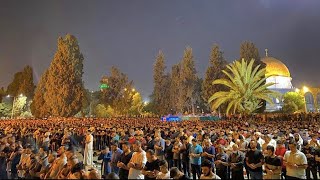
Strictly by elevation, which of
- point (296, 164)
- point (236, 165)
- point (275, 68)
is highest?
point (275, 68)

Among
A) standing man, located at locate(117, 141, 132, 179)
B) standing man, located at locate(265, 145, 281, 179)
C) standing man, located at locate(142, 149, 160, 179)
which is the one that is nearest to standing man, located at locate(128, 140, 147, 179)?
standing man, located at locate(142, 149, 160, 179)

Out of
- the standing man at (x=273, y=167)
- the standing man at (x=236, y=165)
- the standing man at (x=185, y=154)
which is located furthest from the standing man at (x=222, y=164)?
the standing man at (x=185, y=154)

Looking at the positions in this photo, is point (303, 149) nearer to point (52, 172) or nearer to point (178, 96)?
point (52, 172)

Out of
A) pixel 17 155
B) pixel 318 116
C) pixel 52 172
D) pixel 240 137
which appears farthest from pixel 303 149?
pixel 318 116

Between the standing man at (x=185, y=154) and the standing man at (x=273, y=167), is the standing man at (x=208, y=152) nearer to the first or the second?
the standing man at (x=185, y=154)

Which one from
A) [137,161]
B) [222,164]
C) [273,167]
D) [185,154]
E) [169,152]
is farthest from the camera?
[169,152]

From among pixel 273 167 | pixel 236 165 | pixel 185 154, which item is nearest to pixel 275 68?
pixel 185 154

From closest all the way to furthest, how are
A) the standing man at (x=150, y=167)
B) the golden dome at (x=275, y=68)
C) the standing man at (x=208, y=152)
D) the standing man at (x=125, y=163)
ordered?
the standing man at (x=150, y=167) → the standing man at (x=125, y=163) → the standing man at (x=208, y=152) → the golden dome at (x=275, y=68)

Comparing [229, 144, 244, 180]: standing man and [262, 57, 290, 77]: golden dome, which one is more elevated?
[262, 57, 290, 77]: golden dome

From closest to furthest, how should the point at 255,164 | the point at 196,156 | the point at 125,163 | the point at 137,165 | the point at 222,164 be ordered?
the point at 137,165 < the point at 255,164 < the point at 125,163 < the point at 222,164 < the point at 196,156

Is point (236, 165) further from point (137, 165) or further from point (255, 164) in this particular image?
point (137, 165)

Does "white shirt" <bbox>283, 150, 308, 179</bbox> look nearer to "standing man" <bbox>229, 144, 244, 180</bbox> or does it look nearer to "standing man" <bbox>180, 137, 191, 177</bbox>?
"standing man" <bbox>229, 144, 244, 180</bbox>

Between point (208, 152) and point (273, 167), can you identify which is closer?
point (273, 167)

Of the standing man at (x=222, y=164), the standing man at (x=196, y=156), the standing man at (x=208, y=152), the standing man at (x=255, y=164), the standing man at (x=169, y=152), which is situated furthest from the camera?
the standing man at (x=169, y=152)
